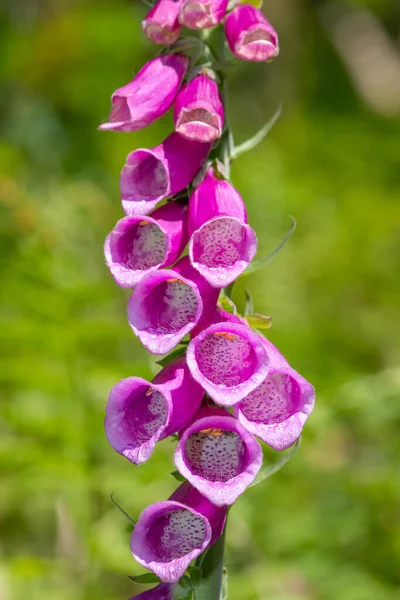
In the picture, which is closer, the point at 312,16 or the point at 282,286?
the point at 282,286

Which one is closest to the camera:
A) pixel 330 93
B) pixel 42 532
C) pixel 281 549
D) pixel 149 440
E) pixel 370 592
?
pixel 149 440

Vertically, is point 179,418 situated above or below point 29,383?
above

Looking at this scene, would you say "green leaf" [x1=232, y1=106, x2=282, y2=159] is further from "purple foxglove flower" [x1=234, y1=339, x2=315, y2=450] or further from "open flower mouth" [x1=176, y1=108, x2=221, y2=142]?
"purple foxglove flower" [x1=234, y1=339, x2=315, y2=450]

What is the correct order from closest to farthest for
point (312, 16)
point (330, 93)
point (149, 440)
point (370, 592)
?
1. point (149, 440)
2. point (370, 592)
3. point (330, 93)
4. point (312, 16)

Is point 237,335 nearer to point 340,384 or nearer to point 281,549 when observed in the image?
point 281,549

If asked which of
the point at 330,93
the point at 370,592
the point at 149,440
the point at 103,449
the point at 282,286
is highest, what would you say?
the point at 149,440

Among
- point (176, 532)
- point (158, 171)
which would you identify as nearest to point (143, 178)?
point (158, 171)

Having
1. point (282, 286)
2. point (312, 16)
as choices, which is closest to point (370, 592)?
point (282, 286)

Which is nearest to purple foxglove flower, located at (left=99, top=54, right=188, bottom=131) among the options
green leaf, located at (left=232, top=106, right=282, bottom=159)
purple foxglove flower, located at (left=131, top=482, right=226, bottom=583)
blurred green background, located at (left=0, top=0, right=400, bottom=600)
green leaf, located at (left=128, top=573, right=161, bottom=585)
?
green leaf, located at (left=232, top=106, right=282, bottom=159)
